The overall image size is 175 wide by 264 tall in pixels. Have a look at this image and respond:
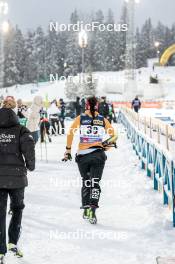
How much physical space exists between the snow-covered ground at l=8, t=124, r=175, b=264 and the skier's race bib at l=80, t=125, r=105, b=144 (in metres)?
1.24

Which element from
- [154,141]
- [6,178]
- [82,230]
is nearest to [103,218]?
[82,230]

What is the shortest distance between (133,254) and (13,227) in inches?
56.5

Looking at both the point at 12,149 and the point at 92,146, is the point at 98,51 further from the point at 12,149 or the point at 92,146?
the point at 12,149

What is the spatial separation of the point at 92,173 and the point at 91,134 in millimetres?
585

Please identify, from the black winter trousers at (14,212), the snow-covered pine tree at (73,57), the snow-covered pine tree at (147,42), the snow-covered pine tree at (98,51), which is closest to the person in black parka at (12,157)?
the black winter trousers at (14,212)

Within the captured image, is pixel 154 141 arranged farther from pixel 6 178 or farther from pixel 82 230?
pixel 6 178

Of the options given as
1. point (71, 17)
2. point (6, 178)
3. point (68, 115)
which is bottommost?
point (68, 115)

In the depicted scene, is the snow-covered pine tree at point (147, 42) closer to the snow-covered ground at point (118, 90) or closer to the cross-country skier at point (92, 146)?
the snow-covered ground at point (118, 90)

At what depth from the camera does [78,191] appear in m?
10.5

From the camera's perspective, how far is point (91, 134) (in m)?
7.75

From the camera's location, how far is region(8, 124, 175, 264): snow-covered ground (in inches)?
237

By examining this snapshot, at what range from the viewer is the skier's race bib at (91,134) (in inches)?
304

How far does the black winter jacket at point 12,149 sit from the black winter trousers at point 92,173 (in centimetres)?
228

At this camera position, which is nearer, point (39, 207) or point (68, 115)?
point (39, 207)
